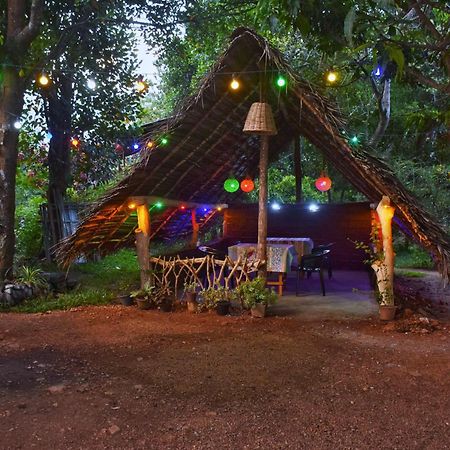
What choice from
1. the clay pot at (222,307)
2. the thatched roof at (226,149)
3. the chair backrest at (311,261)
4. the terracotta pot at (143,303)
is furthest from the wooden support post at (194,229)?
the clay pot at (222,307)

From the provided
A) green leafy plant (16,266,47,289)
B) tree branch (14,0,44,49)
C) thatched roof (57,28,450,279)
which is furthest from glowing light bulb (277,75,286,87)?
green leafy plant (16,266,47,289)

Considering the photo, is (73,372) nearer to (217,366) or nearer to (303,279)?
(217,366)

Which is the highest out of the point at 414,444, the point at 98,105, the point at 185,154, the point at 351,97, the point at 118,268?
the point at 351,97

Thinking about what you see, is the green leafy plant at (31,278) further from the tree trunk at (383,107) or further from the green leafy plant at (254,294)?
the tree trunk at (383,107)

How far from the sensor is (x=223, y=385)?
360 centimetres

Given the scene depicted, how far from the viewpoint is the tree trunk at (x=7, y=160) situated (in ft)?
23.7

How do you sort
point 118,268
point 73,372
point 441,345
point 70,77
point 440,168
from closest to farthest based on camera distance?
1. point 73,372
2. point 441,345
3. point 70,77
4. point 118,268
5. point 440,168

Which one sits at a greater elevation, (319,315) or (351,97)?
(351,97)

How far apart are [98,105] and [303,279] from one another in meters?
6.16

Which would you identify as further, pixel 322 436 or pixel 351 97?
pixel 351 97

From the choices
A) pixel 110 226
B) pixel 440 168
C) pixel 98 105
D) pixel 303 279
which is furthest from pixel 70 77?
pixel 440 168

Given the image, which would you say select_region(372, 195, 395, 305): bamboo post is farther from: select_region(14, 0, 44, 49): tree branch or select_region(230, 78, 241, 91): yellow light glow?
select_region(14, 0, 44, 49): tree branch

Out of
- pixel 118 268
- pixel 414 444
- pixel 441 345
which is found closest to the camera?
pixel 414 444

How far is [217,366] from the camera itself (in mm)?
4047
